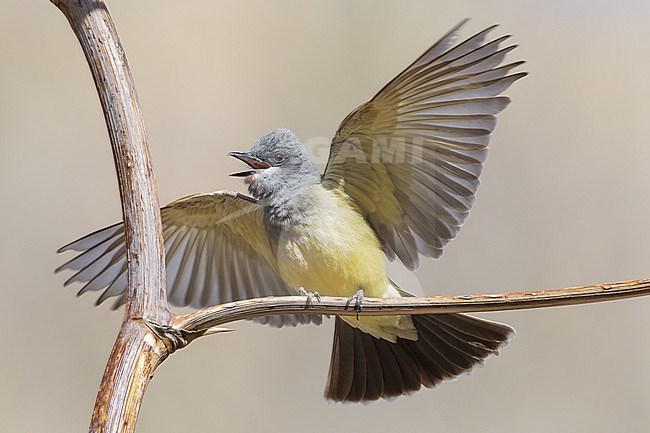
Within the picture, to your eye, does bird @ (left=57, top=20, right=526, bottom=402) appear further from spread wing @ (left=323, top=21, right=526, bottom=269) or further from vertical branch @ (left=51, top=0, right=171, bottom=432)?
vertical branch @ (left=51, top=0, right=171, bottom=432)

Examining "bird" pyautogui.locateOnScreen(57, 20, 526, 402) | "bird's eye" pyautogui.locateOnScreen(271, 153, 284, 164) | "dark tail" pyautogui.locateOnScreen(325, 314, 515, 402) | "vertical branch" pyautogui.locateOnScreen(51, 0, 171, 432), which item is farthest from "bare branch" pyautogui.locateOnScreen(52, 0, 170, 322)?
"dark tail" pyautogui.locateOnScreen(325, 314, 515, 402)

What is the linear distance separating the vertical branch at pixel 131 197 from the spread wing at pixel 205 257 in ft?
2.09

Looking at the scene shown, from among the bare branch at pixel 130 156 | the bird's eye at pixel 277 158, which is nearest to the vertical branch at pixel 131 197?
the bare branch at pixel 130 156

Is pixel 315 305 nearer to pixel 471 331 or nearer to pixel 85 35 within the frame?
pixel 85 35

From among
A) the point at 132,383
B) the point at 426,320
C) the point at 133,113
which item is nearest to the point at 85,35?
the point at 133,113

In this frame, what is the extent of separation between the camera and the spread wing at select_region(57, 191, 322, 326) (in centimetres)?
186

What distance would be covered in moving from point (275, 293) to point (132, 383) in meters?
0.94

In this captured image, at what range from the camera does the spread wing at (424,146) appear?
1500 mm

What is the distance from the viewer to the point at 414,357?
6.03ft

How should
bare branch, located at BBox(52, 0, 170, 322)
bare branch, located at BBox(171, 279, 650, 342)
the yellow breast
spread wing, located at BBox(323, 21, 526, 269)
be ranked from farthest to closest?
Answer: the yellow breast < spread wing, located at BBox(323, 21, 526, 269) < bare branch, located at BBox(52, 0, 170, 322) < bare branch, located at BBox(171, 279, 650, 342)

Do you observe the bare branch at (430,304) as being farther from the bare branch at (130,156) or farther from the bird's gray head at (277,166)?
the bird's gray head at (277,166)

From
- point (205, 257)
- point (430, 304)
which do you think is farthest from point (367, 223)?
point (430, 304)

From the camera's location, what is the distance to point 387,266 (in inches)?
70.7

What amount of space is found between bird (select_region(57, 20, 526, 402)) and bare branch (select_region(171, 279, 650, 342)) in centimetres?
43
